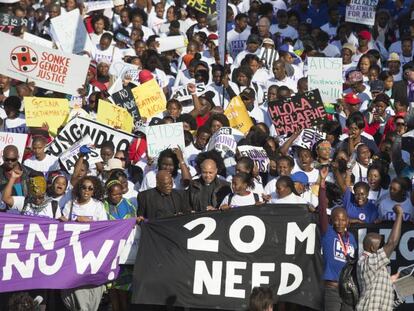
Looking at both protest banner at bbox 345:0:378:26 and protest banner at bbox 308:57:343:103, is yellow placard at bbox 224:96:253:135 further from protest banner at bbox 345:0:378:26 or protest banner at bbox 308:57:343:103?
protest banner at bbox 345:0:378:26

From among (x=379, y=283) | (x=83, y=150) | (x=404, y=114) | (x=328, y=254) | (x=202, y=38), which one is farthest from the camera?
(x=202, y=38)

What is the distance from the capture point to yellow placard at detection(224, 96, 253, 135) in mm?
17578

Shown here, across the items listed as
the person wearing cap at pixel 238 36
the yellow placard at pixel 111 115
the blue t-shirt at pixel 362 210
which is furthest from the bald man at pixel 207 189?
the person wearing cap at pixel 238 36

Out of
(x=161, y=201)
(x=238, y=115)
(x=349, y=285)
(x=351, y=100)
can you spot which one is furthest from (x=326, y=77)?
(x=349, y=285)

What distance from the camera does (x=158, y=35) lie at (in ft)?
73.3

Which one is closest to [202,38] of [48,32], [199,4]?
[199,4]

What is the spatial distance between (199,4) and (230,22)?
33.8 inches

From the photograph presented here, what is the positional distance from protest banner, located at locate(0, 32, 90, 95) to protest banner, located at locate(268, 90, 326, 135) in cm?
328

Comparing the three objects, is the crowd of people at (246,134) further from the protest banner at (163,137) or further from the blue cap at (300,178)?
the protest banner at (163,137)

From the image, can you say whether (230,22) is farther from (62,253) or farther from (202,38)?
(62,253)

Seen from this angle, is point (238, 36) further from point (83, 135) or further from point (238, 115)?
point (83, 135)

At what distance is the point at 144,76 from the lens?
1939 centimetres

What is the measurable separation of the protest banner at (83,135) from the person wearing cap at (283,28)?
5.96m

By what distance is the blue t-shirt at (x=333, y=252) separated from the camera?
1387cm
